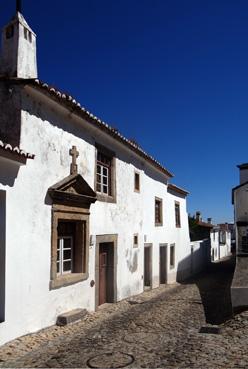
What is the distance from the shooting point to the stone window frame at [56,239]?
370 inches

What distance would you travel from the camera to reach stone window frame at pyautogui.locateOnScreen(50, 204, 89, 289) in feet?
30.8

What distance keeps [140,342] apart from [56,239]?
3084 millimetres

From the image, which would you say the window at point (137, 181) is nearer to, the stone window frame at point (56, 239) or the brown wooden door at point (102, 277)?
the brown wooden door at point (102, 277)

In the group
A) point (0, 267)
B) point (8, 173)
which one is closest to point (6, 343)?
point (0, 267)

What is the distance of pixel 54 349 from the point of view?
7668mm

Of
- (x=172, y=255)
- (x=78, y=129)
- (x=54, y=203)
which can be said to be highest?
(x=78, y=129)

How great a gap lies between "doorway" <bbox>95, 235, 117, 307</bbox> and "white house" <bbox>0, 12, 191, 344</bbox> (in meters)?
0.03

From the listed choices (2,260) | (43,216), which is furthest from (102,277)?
(2,260)

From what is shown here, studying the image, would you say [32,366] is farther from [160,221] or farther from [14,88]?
[160,221]

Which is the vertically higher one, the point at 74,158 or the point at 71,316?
the point at 74,158

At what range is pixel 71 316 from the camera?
966cm

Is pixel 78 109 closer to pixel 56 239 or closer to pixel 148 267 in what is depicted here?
pixel 56 239

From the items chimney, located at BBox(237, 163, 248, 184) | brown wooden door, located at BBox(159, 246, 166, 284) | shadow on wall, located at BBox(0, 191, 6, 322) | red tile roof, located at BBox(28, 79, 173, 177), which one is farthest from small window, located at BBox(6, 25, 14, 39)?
chimney, located at BBox(237, 163, 248, 184)

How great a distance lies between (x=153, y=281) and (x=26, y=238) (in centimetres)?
1053
